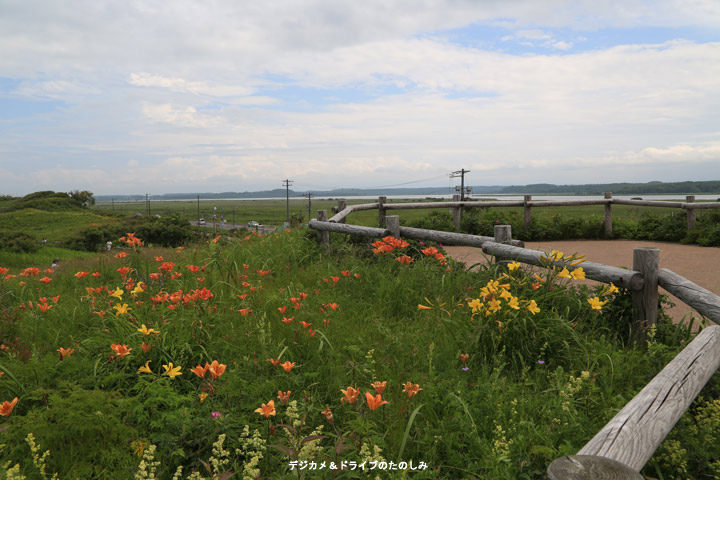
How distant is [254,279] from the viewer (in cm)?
596

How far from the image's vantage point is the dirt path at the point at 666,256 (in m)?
7.71

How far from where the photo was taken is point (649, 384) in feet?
8.33

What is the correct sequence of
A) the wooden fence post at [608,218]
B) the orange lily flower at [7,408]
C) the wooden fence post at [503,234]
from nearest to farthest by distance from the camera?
the orange lily flower at [7,408] < the wooden fence post at [503,234] < the wooden fence post at [608,218]

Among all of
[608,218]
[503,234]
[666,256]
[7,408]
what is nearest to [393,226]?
[503,234]

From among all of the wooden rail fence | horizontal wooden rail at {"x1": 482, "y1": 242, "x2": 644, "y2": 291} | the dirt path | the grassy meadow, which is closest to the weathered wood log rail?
the dirt path

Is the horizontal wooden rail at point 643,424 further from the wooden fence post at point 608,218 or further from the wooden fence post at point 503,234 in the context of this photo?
the wooden fence post at point 608,218

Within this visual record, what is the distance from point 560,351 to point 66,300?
5.12 meters

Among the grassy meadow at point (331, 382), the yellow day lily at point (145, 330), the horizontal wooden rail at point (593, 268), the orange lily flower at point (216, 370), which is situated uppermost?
the horizontal wooden rail at point (593, 268)

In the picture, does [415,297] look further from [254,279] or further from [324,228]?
[324,228]

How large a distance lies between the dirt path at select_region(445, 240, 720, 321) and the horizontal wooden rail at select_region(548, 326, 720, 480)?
3.15m

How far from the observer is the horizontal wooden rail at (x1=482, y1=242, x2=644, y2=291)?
4273mm

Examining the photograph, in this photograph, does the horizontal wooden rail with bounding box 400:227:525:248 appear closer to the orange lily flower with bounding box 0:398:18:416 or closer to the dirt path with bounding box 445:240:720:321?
the dirt path with bounding box 445:240:720:321

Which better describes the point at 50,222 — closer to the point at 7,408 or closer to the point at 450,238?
the point at 450,238

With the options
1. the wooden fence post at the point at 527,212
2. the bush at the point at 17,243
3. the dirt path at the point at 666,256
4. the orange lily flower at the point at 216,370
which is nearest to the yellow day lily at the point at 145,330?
the orange lily flower at the point at 216,370
